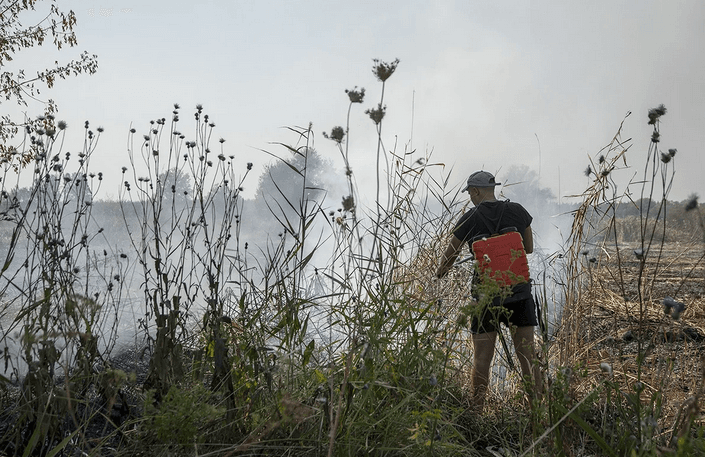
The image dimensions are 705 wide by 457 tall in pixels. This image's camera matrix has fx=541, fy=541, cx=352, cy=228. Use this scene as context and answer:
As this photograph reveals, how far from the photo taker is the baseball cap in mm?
3223

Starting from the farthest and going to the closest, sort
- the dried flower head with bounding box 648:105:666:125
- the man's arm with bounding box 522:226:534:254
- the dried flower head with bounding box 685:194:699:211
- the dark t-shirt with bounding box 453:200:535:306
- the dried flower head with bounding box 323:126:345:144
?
the man's arm with bounding box 522:226:534:254, the dark t-shirt with bounding box 453:200:535:306, the dried flower head with bounding box 323:126:345:144, the dried flower head with bounding box 648:105:666:125, the dried flower head with bounding box 685:194:699:211

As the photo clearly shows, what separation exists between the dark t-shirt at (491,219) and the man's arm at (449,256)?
0.04 meters

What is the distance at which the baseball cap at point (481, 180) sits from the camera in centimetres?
322

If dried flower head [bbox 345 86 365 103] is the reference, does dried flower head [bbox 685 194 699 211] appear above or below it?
below

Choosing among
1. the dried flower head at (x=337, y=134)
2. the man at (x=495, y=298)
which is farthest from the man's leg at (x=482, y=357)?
the dried flower head at (x=337, y=134)

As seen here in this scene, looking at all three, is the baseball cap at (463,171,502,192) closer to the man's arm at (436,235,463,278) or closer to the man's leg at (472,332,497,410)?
the man's arm at (436,235,463,278)

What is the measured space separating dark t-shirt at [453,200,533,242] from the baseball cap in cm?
12

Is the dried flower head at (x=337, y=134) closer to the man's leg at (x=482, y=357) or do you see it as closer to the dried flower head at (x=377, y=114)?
the dried flower head at (x=377, y=114)

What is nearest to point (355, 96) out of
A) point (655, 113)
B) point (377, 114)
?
point (377, 114)

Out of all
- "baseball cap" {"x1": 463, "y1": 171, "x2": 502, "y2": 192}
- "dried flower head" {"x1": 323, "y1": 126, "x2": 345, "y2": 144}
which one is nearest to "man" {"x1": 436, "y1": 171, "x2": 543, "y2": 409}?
"baseball cap" {"x1": 463, "y1": 171, "x2": 502, "y2": 192}

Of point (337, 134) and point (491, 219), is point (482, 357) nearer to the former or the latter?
point (491, 219)

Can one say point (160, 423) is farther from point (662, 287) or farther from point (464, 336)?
point (662, 287)

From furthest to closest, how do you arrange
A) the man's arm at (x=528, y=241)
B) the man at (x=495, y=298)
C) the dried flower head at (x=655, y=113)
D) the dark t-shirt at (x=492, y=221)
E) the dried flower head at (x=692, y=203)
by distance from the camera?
the man's arm at (x=528, y=241) < the dark t-shirt at (x=492, y=221) < the man at (x=495, y=298) < the dried flower head at (x=655, y=113) < the dried flower head at (x=692, y=203)

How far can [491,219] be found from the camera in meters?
3.09
